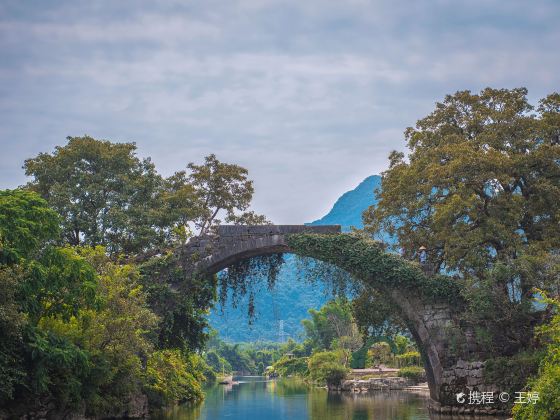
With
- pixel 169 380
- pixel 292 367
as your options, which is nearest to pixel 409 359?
pixel 169 380

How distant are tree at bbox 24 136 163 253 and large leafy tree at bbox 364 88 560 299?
801 cm

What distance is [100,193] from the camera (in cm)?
2378

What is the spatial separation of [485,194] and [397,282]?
3.67 meters

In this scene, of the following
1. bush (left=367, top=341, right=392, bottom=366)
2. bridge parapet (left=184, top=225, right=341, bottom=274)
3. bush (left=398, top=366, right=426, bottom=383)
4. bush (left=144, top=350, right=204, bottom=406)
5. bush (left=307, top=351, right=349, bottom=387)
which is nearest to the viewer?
bridge parapet (left=184, top=225, right=341, bottom=274)

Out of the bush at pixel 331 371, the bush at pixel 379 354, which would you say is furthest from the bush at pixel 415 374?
the bush at pixel 379 354

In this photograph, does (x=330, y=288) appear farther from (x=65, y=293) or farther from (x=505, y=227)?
(x=65, y=293)

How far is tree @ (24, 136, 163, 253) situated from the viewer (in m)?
23.1

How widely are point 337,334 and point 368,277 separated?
4657 centimetres

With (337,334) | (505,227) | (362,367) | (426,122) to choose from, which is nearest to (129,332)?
(505,227)

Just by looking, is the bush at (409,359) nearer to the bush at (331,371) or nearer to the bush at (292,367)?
the bush at (331,371)

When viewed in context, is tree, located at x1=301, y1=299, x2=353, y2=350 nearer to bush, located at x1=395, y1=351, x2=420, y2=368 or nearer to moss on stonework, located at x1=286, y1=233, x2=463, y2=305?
bush, located at x1=395, y1=351, x2=420, y2=368

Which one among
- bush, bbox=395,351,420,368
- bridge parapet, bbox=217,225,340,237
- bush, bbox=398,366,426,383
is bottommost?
bush, bbox=398,366,426,383

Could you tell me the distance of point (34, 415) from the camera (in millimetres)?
14766

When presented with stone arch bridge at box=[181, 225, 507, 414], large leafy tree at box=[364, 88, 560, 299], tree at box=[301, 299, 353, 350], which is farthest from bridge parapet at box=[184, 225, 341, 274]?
tree at box=[301, 299, 353, 350]
